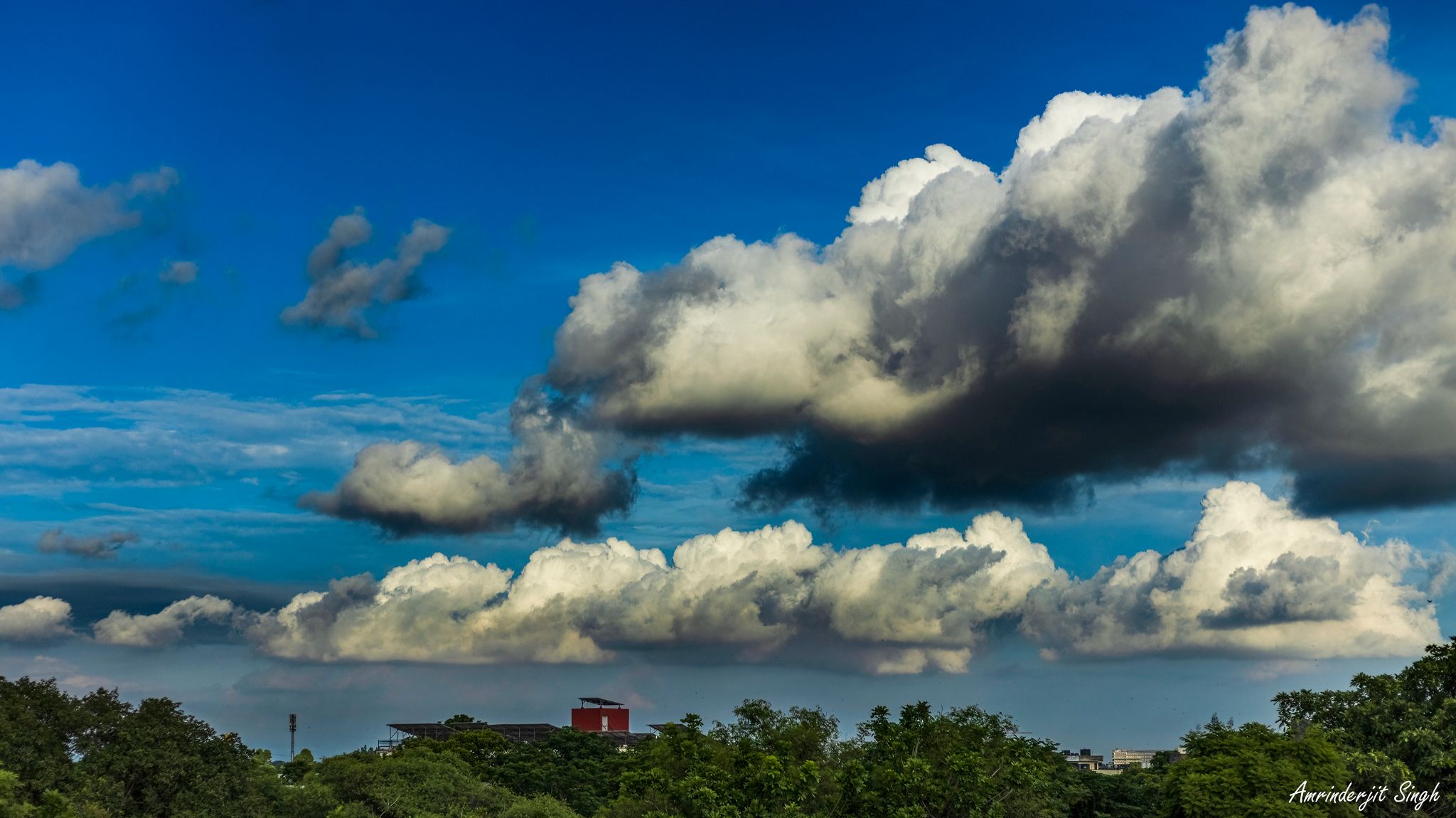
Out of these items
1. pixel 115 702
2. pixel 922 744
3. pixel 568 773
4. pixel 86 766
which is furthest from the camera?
pixel 568 773

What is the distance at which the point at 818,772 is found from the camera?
77000mm

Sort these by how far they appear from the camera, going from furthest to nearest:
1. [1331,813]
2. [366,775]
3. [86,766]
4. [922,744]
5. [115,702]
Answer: [366,775] → [922,744] → [115,702] → [86,766] → [1331,813]

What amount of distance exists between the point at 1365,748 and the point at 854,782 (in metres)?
32.3

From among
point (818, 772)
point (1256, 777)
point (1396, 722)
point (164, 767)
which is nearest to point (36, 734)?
point (164, 767)

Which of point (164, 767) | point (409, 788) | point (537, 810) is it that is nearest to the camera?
point (164, 767)

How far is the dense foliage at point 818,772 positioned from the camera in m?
68.4

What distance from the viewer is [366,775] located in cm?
9838

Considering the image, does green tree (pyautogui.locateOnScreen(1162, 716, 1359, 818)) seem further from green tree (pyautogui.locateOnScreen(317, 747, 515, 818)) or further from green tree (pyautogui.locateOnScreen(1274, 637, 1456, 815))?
green tree (pyautogui.locateOnScreen(317, 747, 515, 818))

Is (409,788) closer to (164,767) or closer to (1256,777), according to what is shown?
(164,767)

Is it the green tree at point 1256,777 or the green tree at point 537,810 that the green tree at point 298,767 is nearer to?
the green tree at point 537,810

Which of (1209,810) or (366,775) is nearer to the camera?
(1209,810)

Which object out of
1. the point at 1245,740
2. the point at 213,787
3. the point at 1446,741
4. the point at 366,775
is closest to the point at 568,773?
the point at 366,775

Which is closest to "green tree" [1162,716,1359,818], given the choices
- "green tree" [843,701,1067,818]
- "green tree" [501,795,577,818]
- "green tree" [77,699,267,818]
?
"green tree" [843,701,1067,818]

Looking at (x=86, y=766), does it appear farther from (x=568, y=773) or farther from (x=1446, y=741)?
(x=1446, y=741)
